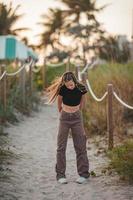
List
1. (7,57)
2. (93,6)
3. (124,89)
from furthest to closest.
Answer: (93,6) < (7,57) < (124,89)

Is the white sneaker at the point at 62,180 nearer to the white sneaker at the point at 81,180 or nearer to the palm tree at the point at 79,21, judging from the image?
the white sneaker at the point at 81,180

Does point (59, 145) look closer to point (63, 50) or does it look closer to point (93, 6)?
point (63, 50)

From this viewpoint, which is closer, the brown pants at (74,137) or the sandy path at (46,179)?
the sandy path at (46,179)

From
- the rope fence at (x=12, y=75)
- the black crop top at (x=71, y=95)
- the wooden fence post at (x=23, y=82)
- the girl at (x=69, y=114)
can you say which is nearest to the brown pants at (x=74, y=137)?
the girl at (x=69, y=114)

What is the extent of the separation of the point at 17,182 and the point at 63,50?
37.5 m

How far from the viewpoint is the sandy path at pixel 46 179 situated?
22.7 ft

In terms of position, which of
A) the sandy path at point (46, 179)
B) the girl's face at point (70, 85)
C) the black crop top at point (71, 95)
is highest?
the girl's face at point (70, 85)

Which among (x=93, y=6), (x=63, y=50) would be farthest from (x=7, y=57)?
(x=93, y=6)

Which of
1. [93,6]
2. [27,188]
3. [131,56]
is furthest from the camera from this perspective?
[93,6]

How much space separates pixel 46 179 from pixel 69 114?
3.19 ft

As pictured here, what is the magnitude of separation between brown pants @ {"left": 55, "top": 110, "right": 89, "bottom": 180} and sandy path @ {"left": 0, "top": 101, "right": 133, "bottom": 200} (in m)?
0.18

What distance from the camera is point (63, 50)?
147 ft

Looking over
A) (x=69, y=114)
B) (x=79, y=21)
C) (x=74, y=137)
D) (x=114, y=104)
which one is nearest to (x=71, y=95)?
(x=69, y=114)

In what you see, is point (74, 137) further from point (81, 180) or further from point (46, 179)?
point (46, 179)
